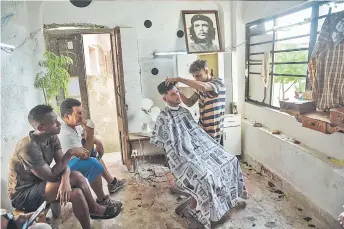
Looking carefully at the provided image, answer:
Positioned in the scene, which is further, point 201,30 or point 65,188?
point 201,30

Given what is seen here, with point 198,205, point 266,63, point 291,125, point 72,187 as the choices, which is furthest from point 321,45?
point 72,187

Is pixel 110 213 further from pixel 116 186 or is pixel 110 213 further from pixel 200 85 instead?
pixel 200 85

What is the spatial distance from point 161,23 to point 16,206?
8.19 ft

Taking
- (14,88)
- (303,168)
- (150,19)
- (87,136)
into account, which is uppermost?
(150,19)

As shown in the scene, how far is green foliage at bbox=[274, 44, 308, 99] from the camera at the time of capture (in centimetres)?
236

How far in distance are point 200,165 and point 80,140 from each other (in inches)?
35.2

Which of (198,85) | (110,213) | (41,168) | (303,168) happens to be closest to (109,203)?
(110,213)

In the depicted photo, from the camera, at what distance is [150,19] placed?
3.12 metres

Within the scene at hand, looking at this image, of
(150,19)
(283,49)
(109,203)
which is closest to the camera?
(109,203)

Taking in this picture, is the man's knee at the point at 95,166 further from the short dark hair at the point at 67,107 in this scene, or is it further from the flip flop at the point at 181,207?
the flip flop at the point at 181,207

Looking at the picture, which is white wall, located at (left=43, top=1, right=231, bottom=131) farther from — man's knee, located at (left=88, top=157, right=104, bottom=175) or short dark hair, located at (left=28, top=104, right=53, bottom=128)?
short dark hair, located at (left=28, top=104, right=53, bottom=128)

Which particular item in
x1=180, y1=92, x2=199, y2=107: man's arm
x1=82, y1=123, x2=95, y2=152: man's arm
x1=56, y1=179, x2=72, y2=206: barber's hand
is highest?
x1=180, y1=92, x2=199, y2=107: man's arm

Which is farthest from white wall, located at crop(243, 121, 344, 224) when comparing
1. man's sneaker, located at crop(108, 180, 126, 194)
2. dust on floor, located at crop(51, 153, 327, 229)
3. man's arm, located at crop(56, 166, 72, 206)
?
man's arm, located at crop(56, 166, 72, 206)

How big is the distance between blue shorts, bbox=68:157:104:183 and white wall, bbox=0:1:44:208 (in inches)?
15.4
